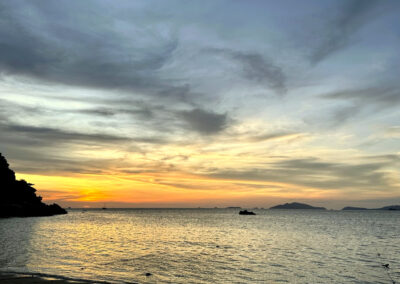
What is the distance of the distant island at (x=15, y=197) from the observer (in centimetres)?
14125

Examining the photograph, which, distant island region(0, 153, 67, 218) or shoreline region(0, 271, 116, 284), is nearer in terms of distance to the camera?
shoreline region(0, 271, 116, 284)

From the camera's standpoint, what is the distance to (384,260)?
4419 cm

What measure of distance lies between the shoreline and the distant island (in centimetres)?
13203

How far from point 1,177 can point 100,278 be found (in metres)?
146

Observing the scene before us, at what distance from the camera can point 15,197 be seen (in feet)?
505

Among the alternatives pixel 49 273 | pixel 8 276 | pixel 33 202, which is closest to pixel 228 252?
pixel 49 273

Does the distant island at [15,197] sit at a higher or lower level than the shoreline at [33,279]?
higher

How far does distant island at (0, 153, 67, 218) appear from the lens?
141 metres

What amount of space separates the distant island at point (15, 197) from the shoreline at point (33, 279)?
433 ft

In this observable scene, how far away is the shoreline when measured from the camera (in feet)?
77.2

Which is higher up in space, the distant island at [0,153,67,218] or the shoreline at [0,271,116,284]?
the distant island at [0,153,67,218]

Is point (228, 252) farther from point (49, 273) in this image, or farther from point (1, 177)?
point (1, 177)

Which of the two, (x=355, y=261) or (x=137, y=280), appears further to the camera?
(x=355, y=261)

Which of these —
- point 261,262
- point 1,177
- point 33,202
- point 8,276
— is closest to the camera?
point 8,276
